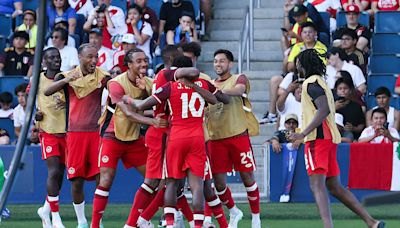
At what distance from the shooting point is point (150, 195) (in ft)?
43.0

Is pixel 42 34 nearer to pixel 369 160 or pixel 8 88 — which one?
pixel 369 160

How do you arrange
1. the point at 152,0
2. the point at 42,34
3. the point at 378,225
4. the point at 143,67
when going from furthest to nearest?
the point at 152,0, the point at 143,67, the point at 378,225, the point at 42,34

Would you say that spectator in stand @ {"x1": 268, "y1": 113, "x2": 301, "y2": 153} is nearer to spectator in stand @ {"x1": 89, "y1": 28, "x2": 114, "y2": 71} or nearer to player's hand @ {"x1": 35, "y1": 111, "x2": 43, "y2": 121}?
spectator in stand @ {"x1": 89, "y1": 28, "x2": 114, "y2": 71}

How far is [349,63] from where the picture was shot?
19.7m

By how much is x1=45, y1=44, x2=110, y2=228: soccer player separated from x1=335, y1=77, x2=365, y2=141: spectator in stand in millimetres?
5760

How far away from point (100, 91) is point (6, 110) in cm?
624

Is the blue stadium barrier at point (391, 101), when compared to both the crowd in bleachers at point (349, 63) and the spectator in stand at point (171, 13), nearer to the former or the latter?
the crowd in bleachers at point (349, 63)

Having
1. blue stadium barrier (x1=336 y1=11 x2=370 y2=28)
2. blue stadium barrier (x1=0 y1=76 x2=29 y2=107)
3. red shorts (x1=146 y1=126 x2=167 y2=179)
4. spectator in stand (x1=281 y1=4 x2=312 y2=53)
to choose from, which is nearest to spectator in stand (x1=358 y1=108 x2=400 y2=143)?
spectator in stand (x1=281 y1=4 x2=312 y2=53)

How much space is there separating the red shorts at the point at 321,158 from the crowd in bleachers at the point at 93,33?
7.60 meters

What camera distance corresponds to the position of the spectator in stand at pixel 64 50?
19.9m

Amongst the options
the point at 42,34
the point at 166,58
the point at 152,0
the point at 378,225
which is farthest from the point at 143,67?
the point at 152,0

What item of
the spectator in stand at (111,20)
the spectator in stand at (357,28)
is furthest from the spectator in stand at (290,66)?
the spectator in stand at (111,20)

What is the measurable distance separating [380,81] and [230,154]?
6572mm

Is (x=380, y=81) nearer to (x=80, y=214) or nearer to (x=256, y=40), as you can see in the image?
(x=256, y=40)
